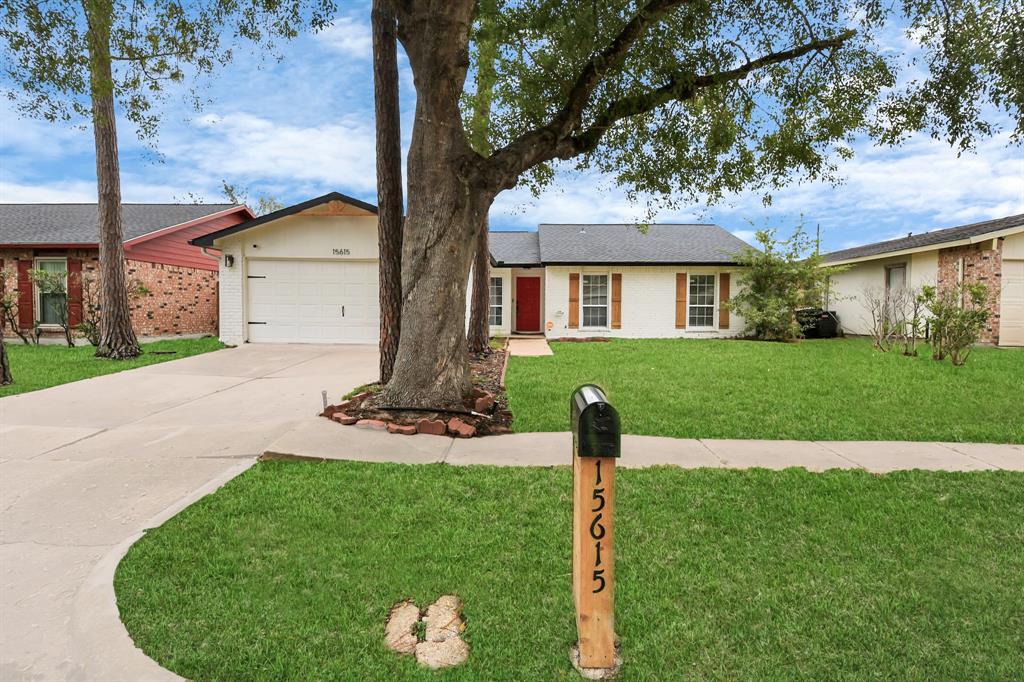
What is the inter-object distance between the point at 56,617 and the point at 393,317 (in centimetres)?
552

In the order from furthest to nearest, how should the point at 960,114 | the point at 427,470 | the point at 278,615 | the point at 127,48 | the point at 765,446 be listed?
the point at 127,48 → the point at 960,114 → the point at 765,446 → the point at 427,470 → the point at 278,615

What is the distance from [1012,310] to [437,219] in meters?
16.9

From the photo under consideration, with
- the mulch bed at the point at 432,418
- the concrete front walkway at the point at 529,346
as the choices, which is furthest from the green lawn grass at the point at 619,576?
the concrete front walkway at the point at 529,346

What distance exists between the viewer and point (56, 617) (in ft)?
8.46

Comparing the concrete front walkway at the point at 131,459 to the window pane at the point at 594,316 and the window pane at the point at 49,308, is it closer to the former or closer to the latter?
the window pane at the point at 49,308

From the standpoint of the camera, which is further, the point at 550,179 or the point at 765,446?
the point at 550,179

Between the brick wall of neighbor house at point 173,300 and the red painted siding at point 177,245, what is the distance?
219mm

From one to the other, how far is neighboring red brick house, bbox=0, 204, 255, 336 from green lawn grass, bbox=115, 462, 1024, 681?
1558 cm

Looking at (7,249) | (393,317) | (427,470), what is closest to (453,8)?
(393,317)

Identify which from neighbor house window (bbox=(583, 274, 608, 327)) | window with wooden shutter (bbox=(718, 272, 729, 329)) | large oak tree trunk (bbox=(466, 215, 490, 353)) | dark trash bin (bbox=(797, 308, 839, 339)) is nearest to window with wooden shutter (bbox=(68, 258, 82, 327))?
large oak tree trunk (bbox=(466, 215, 490, 353))

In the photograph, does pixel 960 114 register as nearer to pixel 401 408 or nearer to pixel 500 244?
pixel 401 408

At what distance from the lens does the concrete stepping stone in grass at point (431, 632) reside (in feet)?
7.66

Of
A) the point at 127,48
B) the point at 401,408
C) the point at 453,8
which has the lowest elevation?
the point at 401,408

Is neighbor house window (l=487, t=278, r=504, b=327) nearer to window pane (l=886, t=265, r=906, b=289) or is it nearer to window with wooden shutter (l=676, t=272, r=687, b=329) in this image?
window with wooden shutter (l=676, t=272, r=687, b=329)
